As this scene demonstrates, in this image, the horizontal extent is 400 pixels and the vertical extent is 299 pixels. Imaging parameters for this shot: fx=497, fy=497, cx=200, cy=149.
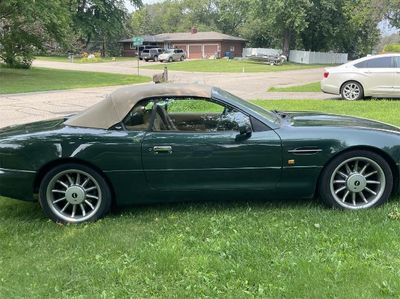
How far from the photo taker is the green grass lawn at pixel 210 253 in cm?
347

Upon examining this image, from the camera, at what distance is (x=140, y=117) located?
5.00 m

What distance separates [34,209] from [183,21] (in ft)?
366

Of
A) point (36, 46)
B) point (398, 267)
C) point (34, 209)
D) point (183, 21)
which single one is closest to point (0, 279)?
point (34, 209)

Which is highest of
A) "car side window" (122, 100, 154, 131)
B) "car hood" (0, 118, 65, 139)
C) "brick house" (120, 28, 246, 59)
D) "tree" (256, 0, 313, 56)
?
"tree" (256, 0, 313, 56)

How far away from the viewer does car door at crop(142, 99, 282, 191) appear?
479 centimetres

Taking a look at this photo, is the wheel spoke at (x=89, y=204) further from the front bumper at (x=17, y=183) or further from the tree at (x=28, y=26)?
the tree at (x=28, y=26)

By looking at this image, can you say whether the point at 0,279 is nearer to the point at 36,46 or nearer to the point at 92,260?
the point at 92,260

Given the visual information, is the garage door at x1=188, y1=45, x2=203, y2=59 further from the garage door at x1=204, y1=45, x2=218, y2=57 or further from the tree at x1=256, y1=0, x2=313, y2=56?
the tree at x1=256, y1=0, x2=313, y2=56

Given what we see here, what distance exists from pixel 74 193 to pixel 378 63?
38.9 feet

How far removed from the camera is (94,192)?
4.95 meters

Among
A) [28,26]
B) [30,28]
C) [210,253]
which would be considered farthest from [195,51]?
[210,253]

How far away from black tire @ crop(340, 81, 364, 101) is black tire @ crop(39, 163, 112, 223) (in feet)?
37.2

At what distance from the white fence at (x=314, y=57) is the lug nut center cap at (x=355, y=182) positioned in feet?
195

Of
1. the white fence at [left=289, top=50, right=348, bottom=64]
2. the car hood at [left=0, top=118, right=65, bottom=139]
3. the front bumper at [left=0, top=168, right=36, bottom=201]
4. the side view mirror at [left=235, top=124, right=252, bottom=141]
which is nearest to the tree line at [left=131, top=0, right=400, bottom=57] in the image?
the white fence at [left=289, top=50, right=348, bottom=64]
